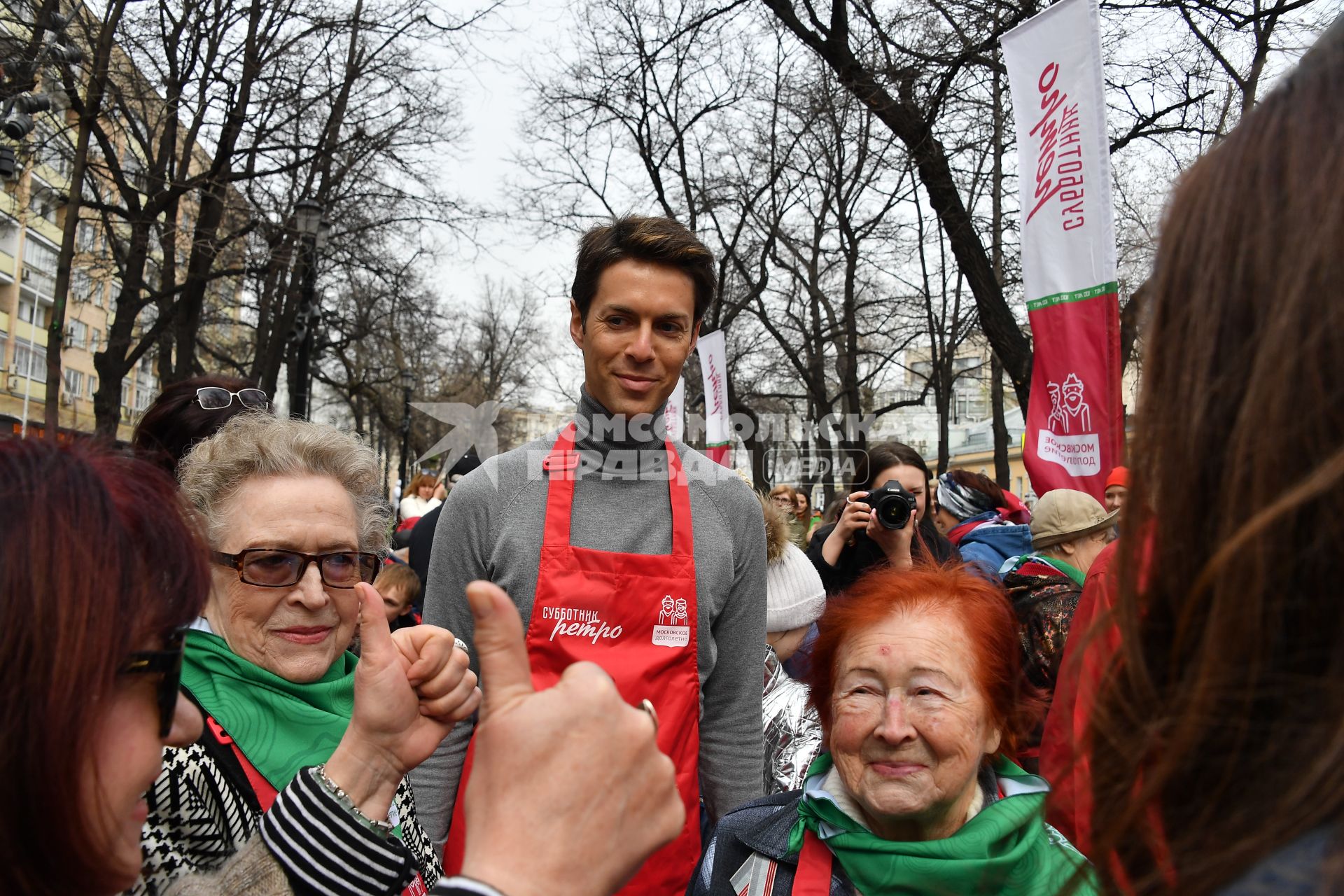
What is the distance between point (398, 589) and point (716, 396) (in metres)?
6.91

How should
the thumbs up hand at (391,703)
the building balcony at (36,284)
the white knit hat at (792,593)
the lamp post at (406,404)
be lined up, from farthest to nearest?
the building balcony at (36,284)
the lamp post at (406,404)
the white knit hat at (792,593)
the thumbs up hand at (391,703)

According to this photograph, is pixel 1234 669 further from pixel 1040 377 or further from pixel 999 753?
pixel 1040 377

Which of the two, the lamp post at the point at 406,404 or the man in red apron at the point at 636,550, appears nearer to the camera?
the man in red apron at the point at 636,550

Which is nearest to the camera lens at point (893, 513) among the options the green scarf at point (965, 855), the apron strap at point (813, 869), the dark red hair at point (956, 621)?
the dark red hair at point (956, 621)

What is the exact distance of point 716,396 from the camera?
1116 centimetres

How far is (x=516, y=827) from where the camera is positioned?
2.89ft

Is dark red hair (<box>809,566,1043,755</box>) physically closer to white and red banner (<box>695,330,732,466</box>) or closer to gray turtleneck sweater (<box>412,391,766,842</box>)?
gray turtleneck sweater (<box>412,391,766,842</box>)

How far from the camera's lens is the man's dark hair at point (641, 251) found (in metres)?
2.35

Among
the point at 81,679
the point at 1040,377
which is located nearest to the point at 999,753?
the point at 81,679

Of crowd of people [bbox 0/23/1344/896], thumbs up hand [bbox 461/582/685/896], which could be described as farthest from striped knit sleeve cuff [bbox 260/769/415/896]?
thumbs up hand [bbox 461/582/685/896]

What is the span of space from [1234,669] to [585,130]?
56.0 ft

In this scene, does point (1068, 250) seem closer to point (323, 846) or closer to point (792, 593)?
point (792, 593)

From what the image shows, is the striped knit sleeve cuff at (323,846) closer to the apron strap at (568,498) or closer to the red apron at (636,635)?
the red apron at (636,635)

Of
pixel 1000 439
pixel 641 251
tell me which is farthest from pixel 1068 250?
pixel 1000 439
